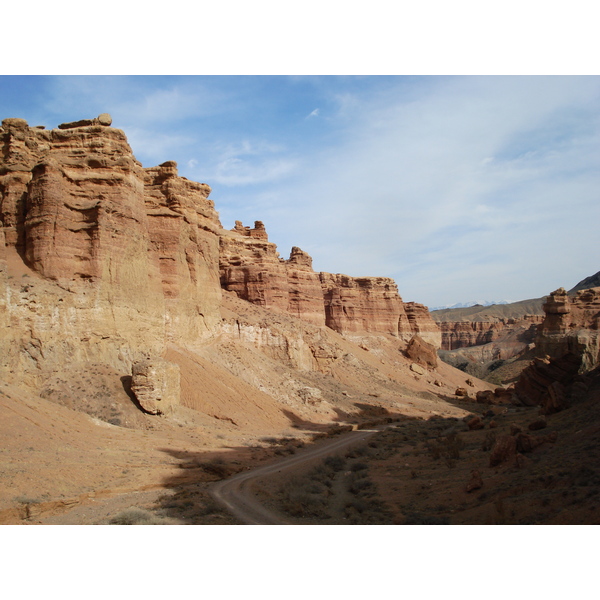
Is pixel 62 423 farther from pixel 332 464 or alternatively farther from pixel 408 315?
pixel 408 315

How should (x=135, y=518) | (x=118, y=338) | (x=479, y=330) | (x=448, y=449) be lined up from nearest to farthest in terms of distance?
(x=135, y=518)
(x=448, y=449)
(x=118, y=338)
(x=479, y=330)

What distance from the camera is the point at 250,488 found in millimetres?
17406

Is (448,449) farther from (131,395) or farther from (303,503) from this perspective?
(131,395)

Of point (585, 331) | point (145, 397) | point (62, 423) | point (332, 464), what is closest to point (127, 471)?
point (62, 423)

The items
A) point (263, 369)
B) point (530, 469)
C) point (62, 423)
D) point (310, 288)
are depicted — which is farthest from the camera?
point (310, 288)

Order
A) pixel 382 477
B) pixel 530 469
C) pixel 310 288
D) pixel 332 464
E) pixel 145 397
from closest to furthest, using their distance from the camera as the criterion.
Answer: pixel 530 469 < pixel 382 477 < pixel 332 464 < pixel 145 397 < pixel 310 288

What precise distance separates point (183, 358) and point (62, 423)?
11760 mm

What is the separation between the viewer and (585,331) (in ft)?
174

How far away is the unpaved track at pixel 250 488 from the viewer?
45.6ft

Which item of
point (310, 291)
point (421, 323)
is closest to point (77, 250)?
point (310, 291)

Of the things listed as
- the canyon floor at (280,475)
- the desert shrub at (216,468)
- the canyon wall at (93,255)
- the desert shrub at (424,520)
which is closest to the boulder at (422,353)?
the canyon wall at (93,255)

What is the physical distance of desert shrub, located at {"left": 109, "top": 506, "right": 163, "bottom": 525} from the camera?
12.6 meters

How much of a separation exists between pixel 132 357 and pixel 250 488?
1324 centimetres

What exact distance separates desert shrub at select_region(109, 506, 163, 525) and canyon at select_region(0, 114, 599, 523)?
1.61 m
